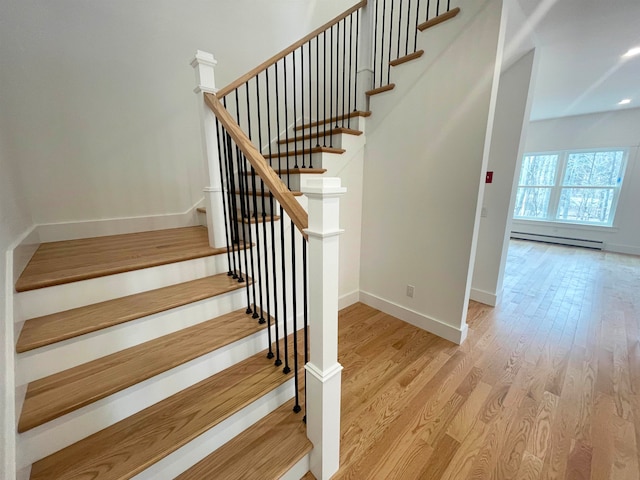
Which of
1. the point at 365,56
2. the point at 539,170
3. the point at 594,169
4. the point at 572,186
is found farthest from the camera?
the point at 539,170

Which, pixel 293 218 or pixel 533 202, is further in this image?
pixel 533 202

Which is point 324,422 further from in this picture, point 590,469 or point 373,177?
point 373,177

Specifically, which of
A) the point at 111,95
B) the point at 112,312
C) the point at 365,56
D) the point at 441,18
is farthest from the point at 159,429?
the point at 365,56

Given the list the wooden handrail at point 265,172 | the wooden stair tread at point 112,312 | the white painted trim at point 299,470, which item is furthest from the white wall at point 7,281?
the wooden handrail at point 265,172

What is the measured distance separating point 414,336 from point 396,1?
3.41m

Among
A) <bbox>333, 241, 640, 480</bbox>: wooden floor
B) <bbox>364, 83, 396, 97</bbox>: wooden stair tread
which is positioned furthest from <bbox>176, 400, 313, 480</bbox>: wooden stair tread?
<bbox>364, 83, 396, 97</bbox>: wooden stair tread

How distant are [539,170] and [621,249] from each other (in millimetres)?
2222

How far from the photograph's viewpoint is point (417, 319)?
2373mm

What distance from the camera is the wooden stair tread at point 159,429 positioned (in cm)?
89

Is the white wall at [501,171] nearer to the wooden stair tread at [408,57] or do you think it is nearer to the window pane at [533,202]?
the wooden stair tread at [408,57]

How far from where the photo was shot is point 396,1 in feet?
8.79

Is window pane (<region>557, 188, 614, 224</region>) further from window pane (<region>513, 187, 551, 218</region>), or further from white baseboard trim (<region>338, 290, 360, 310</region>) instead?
white baseboard trim (<region>338, 290, 360, 310</region>)

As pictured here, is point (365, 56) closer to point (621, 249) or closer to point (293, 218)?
point (293, 218)

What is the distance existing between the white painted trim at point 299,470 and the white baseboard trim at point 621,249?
283 inches
